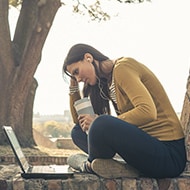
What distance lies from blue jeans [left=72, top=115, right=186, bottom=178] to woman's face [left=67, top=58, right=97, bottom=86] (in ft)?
1.03

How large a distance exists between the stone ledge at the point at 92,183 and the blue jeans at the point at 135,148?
4 cm

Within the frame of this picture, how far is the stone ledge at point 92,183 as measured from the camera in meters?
1.92

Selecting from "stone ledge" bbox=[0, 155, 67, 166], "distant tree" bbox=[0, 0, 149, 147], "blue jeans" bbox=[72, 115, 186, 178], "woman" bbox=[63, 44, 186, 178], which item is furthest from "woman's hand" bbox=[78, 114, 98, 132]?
"distant tree" bbox=[0, 0, 149, 147]

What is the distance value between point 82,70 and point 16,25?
6480 millimetres

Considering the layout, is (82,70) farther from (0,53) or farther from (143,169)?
(0,53)

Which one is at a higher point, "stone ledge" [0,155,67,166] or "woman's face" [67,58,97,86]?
"woman's face" [67,58,97,86]

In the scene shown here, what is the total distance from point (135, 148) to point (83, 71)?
1.50ft

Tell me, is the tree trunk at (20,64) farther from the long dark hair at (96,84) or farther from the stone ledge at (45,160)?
the long dark hair at (96,84)

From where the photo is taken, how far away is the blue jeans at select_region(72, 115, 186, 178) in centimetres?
188

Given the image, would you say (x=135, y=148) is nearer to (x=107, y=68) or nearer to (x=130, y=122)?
(x=130, y=122)

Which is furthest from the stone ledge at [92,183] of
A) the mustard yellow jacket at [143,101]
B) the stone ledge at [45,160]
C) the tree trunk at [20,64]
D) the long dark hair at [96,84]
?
the tree trunk at [20,64]

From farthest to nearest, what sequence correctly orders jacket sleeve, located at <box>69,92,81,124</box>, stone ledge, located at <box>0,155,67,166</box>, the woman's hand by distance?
stone ledge, located at <box>0,155,67,166</box> → jacket sleeve, located at <box>69,92,81,124</box> → the woman's hand

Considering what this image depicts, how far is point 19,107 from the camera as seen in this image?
7.82m

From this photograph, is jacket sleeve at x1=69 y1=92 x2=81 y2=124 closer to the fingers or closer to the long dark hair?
the long dark hair
